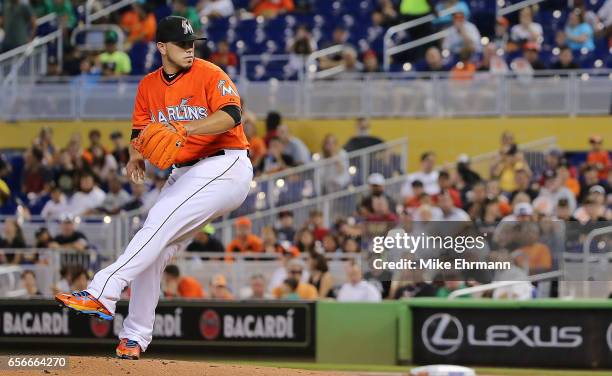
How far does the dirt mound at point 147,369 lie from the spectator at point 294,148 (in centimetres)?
948

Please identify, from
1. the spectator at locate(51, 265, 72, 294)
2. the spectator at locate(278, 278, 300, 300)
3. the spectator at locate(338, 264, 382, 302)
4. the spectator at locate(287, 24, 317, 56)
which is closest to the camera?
the spectator at locate(338, 264, 382, 302)

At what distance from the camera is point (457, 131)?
66.6ft

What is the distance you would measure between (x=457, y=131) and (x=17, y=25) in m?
7.56

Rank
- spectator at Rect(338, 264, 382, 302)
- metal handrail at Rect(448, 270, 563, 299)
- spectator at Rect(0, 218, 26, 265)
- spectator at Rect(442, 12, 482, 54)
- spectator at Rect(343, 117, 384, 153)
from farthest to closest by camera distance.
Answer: spectator at Rect(442, 12, 482, 54)
spectator at Rect(343, 117, 384, 153)
spectator at Rect(0, 218, 26, 265)
spectator at Rect(338, 264, 382, 302)
metal handrail at Rect(448, 270, 563, 299)

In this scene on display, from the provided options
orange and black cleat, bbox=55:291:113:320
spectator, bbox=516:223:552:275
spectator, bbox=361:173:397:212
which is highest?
spectator, bbox=361:173:397:212

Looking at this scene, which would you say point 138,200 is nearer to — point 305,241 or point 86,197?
point 86,197

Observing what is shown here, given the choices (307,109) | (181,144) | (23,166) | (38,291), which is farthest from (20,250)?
(181,144)

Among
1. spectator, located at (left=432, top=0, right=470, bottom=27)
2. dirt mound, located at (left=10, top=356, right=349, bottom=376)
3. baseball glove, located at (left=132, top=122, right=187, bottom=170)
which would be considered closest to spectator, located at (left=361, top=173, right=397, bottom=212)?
spectator, located at (left=432, top=0, right=470, bottom=27)

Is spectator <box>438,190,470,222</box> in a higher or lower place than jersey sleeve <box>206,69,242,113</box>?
lower

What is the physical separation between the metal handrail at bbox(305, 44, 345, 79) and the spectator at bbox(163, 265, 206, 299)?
6.70m

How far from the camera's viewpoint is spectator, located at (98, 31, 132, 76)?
21.8 metres

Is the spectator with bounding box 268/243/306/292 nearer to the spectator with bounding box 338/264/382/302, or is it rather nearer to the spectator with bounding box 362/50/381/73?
the spectator with bounding box 338/264/382/302

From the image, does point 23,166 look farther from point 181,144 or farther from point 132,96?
point 181,144

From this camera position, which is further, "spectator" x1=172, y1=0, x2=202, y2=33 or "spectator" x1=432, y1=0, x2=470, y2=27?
"spectator" x1=172, y1=0, x2=202, y2=33
